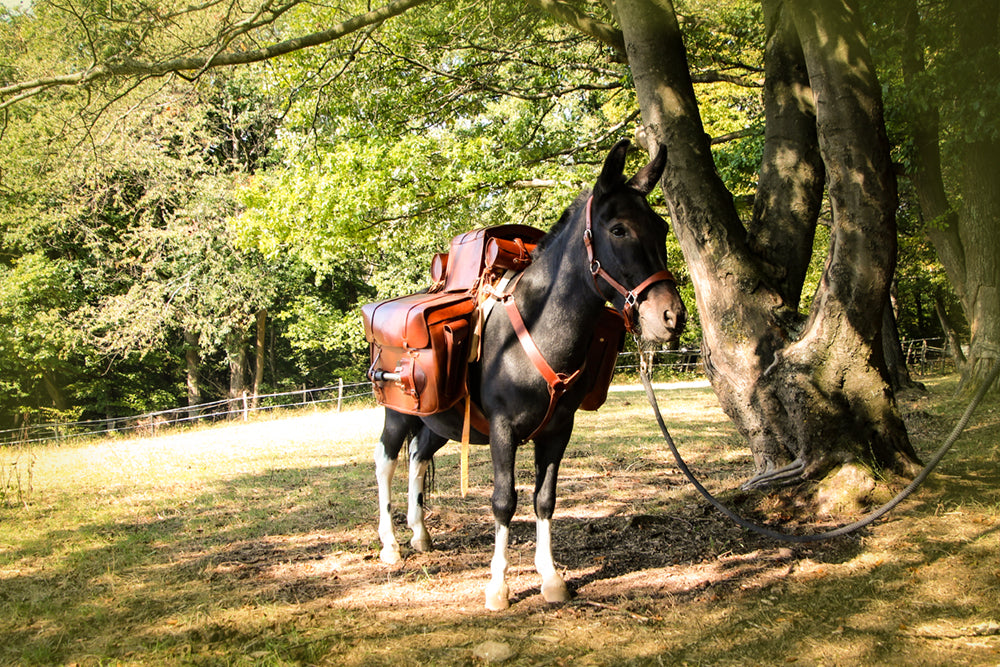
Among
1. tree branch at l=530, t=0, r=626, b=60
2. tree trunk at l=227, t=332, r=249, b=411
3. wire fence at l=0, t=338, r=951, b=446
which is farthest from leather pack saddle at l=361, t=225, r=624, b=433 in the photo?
tree trunk at l=227, t=332, r=249, b=411

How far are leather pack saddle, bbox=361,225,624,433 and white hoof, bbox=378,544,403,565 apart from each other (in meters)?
1.08

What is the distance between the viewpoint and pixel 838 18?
557 centimetres

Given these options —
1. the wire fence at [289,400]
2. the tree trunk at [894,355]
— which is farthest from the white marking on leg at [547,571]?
the wire fence at [289,400]

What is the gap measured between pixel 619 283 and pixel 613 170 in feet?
2.05

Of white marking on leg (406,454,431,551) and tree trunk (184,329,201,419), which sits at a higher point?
tree trunk (184,329,201,419)

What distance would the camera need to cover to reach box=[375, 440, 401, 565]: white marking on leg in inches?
208

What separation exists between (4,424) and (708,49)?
27.4 metres

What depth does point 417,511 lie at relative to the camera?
5578 millimetres

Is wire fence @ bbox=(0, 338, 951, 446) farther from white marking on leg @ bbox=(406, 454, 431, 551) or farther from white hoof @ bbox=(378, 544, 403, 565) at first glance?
white hoof @ bbox=(378, 544, 403, 565)

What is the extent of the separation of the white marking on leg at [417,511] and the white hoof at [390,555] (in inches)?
9.9

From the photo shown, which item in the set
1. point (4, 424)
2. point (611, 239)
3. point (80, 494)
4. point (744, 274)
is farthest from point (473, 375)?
point (4, 424)

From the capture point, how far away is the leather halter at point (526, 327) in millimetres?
3643

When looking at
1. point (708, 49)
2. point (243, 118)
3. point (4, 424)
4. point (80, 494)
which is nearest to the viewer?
point (80, 494)

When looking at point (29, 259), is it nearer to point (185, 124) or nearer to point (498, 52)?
point (185, 124)
